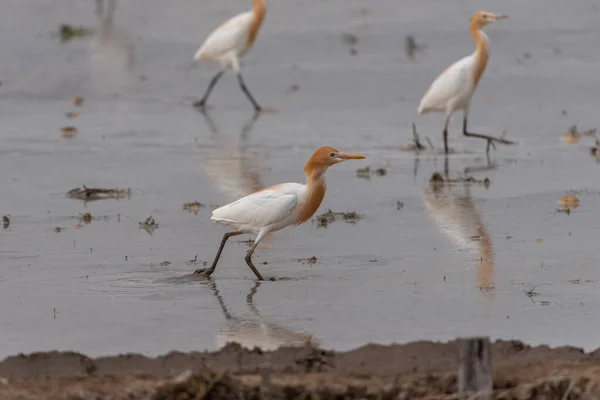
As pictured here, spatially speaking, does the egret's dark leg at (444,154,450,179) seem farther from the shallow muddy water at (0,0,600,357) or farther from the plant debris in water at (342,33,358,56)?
the plant debris in water at (342,33,358,56)

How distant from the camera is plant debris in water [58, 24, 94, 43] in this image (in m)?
26.2

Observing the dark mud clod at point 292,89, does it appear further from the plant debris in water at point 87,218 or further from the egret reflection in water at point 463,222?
the plant debris in water at point 87,218

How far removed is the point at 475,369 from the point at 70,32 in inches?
843

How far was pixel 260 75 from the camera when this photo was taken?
21.8 meters

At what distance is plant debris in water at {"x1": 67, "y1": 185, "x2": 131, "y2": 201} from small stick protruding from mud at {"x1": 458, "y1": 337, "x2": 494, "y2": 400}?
280 inches

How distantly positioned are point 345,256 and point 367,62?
12554 mm

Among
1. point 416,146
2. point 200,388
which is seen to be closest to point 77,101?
point 416,146

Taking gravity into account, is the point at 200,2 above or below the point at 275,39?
above

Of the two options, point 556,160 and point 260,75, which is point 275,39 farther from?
point 556,160

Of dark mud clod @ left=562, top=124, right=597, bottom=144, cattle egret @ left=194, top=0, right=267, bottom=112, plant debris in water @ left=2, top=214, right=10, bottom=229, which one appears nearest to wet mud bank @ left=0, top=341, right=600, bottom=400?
plant debris in water @ left=2, top=214, right=10, bottom=229

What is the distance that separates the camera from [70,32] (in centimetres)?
2664

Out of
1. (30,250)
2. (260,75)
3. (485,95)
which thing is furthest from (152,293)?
(260,75)

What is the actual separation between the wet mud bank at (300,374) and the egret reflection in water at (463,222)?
1.81m

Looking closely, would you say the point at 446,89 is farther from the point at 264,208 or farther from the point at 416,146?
the point at 264,208
